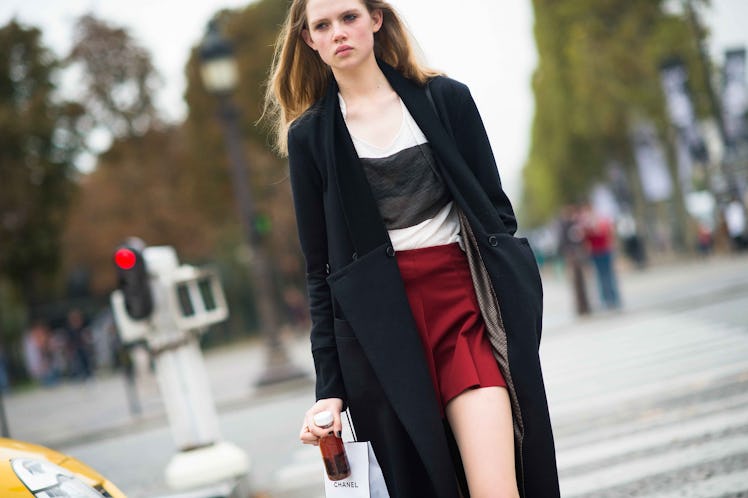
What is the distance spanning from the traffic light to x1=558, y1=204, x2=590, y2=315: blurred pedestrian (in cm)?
1064

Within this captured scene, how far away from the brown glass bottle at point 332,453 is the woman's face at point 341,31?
3.51 ft

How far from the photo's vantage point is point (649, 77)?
28.4 metres

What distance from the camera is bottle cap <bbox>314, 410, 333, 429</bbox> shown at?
8.69ft

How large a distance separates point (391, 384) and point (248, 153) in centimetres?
3634

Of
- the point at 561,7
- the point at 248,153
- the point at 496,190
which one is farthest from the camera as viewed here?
the point at 248,153

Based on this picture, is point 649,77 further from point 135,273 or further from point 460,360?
point 460,360

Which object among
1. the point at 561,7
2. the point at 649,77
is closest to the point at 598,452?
the point at 649,77

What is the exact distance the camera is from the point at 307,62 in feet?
10.1

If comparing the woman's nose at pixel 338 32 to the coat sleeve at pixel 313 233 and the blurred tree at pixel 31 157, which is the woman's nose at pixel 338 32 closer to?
the coat sleeve at pixel 313 233

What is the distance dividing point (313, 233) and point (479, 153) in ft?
1.83

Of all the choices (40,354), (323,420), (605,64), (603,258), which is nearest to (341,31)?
(323,420)

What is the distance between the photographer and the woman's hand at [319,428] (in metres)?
2.66

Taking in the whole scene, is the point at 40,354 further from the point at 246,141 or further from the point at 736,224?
the point at 736,224

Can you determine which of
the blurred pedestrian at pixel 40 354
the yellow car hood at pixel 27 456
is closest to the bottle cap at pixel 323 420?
the yellow car hood at pixel 27 456
